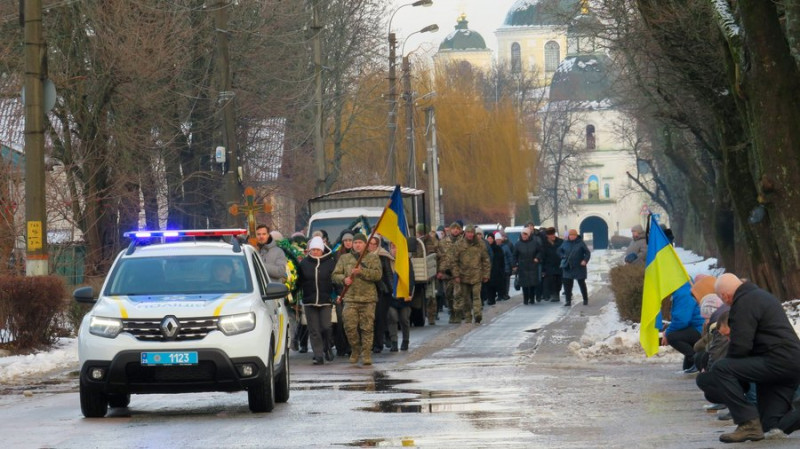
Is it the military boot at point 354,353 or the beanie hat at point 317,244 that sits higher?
the beanie hat at point 317,244

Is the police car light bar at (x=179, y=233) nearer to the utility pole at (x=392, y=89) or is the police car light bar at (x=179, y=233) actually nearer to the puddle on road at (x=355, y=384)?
the puddle on road at (x=355, y=384)

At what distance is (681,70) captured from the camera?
26.6 metres

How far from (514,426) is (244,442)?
214 centimetres

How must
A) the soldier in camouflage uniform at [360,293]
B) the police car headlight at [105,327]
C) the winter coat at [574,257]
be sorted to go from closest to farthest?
the police car headlight at [105,327]
the soldier in camouflage uniform at [360,293]
the winter coat at [574,257]

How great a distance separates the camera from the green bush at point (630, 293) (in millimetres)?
23672

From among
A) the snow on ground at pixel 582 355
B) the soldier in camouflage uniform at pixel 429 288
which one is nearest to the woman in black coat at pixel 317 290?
the snow on ground at pixel 582 355

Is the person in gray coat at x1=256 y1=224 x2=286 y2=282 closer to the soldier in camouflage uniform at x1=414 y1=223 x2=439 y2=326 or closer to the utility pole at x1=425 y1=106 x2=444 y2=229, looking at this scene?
the soldier in camouflage uniform at x1=414 y1=223 x2=439 y2=326

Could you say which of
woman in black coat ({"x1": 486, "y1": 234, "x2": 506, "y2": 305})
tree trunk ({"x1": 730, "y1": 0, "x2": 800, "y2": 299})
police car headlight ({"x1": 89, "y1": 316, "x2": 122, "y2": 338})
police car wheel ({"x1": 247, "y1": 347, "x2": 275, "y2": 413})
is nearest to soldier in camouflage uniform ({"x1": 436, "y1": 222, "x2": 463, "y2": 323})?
woman in black coat ({"x1": 486, "y1": 234, "x2": 506, "y2": 305})

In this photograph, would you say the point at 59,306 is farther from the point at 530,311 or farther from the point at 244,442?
the point at 530,311

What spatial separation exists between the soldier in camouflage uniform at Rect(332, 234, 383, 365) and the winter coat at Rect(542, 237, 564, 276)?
53.5ft

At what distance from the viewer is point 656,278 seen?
54.2 ft

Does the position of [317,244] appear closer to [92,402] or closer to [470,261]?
[92,402]

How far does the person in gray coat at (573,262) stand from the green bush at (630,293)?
800 cm

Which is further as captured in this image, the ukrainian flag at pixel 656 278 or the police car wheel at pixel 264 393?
the ukrainian flag at pixel 656 278
